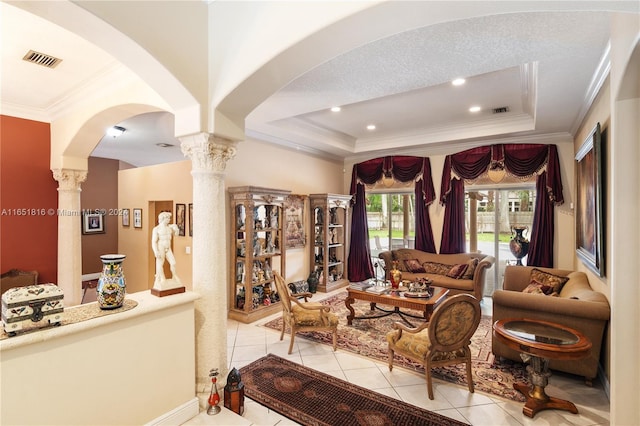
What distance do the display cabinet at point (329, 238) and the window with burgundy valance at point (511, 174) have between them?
2.29 meters

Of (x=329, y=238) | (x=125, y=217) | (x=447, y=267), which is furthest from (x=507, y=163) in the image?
(x=125, y=217)

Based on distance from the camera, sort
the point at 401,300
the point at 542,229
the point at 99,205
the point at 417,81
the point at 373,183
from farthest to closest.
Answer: the point at 99,205 → the point at 373,183 → the point at 542,229 → the point at 401,300 → the point at 417,81

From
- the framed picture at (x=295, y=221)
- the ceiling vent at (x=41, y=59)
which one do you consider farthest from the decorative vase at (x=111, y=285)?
the framed picture at (x=295, y=221)

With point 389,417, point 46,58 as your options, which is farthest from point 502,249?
point 46,58

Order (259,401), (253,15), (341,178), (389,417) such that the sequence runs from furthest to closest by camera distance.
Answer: (341,178), (259,401), (389,417), (253,15)

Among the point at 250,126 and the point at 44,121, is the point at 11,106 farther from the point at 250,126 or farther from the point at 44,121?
the point at 250,126

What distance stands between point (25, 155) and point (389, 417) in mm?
5649

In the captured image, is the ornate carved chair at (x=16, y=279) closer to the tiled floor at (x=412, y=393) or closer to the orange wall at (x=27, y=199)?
the orange wall at (x=27, y=199)

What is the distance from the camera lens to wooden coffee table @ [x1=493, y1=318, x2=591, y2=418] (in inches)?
101

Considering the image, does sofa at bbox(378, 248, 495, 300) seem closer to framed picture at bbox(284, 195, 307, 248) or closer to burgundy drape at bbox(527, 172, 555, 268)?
burgundy drape at bbox(527, 172, 555, 268)

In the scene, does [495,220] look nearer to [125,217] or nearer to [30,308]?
[30,308]

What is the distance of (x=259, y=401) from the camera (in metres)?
2.93

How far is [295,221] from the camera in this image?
6.65 metres

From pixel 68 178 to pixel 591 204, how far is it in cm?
688
